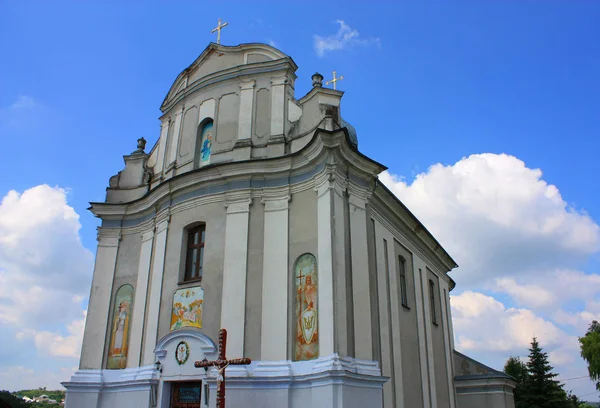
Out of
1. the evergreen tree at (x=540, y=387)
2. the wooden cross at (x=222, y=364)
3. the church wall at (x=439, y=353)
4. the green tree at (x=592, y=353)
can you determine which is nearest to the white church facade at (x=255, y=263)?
the church wall at (x=439, y=353)

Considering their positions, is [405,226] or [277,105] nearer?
[277,105]

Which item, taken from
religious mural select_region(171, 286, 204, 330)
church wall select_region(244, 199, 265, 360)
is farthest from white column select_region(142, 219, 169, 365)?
church wall select_region(244, 199, 265, 360)

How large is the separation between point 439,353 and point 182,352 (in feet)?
32.8

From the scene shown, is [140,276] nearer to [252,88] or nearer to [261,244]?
[261,244]

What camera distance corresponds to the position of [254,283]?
1294cm

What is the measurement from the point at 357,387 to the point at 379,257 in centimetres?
434

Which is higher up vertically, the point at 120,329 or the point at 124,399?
the point at 120,329

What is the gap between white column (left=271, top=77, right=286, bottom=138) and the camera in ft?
48.2

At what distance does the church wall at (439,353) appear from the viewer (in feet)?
58.9

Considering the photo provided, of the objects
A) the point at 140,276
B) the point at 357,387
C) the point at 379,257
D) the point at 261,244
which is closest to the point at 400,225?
the point at 379,257

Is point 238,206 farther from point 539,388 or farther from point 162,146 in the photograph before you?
point 539,388

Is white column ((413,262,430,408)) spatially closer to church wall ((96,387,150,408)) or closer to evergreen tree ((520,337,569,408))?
church wall ((96,387,150,408))

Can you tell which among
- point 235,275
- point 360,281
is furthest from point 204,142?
point 360,281

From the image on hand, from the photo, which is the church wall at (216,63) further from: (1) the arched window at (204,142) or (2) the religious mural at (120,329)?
(2) the religious mural at (120,329)
